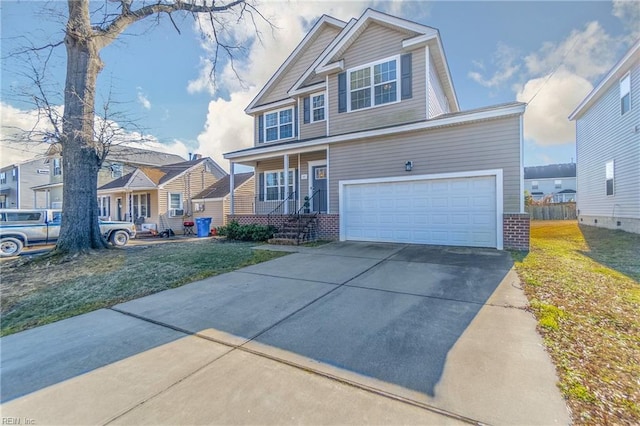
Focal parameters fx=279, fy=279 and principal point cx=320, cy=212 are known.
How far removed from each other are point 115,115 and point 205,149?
59.1ft

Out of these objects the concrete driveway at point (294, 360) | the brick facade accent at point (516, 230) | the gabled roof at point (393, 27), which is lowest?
the concrete driveway at point (294, 360)

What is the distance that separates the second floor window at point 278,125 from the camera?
545 inches

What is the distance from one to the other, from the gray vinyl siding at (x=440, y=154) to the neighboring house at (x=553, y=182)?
1594 inches

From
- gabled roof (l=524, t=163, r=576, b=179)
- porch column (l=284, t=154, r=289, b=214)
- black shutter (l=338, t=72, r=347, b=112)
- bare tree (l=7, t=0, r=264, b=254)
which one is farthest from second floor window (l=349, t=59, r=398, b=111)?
gabled roof (l=524, t=163, r=576, b=179)

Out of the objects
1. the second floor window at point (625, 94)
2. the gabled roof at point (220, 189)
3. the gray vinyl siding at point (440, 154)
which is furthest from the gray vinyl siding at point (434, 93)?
the gabled roof at point (220, 189)

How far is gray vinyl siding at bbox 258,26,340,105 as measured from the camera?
13406mm

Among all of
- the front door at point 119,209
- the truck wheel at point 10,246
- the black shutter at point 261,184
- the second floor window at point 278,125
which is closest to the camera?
the truck wheel at point 10,246

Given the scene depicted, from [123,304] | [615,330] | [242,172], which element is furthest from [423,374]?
[242,172]

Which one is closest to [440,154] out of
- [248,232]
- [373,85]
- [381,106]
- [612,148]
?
[381,106]

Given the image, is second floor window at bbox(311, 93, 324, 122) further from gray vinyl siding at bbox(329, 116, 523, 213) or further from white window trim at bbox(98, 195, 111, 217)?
white window trim at bbox(98, 195, 111, 217)

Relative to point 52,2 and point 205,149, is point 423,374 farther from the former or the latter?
point 205,149

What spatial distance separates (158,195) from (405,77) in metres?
16.9

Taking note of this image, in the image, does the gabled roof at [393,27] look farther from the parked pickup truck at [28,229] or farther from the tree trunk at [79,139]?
the parked pickup truck at [28,229]

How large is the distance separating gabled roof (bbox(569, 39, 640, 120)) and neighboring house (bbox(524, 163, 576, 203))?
97.1ft
